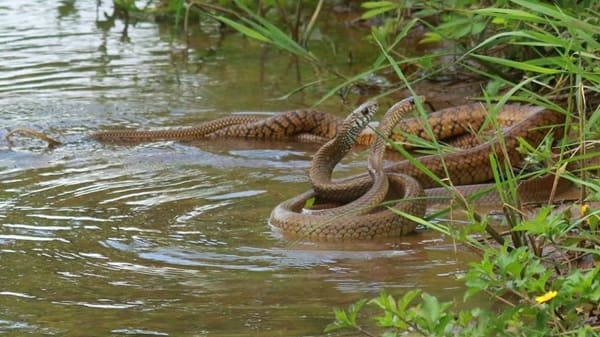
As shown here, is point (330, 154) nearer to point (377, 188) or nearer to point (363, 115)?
point (363, 115)

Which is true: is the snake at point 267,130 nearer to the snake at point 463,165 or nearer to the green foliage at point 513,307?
the snake at point 463,165

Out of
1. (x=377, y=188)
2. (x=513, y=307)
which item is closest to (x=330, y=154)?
(x=377, y=188)

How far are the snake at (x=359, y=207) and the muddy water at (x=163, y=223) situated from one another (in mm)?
128

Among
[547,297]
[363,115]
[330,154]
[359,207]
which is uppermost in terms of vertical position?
[547,297]

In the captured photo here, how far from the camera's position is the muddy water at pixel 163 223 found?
19.5 feet

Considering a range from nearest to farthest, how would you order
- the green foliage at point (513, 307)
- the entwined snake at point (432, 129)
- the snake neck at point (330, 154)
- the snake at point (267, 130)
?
the green foliage at point (513, 307) → the snake neck at point (330, 154) → the entwined snake at point (432, 129) → the snake at point (267, 130)

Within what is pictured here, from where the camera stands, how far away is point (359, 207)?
7.38 metres

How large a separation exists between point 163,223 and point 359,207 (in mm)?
1144

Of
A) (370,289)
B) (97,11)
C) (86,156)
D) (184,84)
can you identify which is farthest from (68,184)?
(97,11)

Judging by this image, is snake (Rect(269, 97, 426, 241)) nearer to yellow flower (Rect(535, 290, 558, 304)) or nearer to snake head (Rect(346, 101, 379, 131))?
snake head (Rect(346, 101, 379, 131))

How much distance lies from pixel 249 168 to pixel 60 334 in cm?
398

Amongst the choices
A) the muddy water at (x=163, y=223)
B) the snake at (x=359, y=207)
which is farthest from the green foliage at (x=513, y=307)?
the snake at (x=359, y=207)

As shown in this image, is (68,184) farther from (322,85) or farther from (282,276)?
(322,85)

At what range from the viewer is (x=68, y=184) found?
28.9 feet
